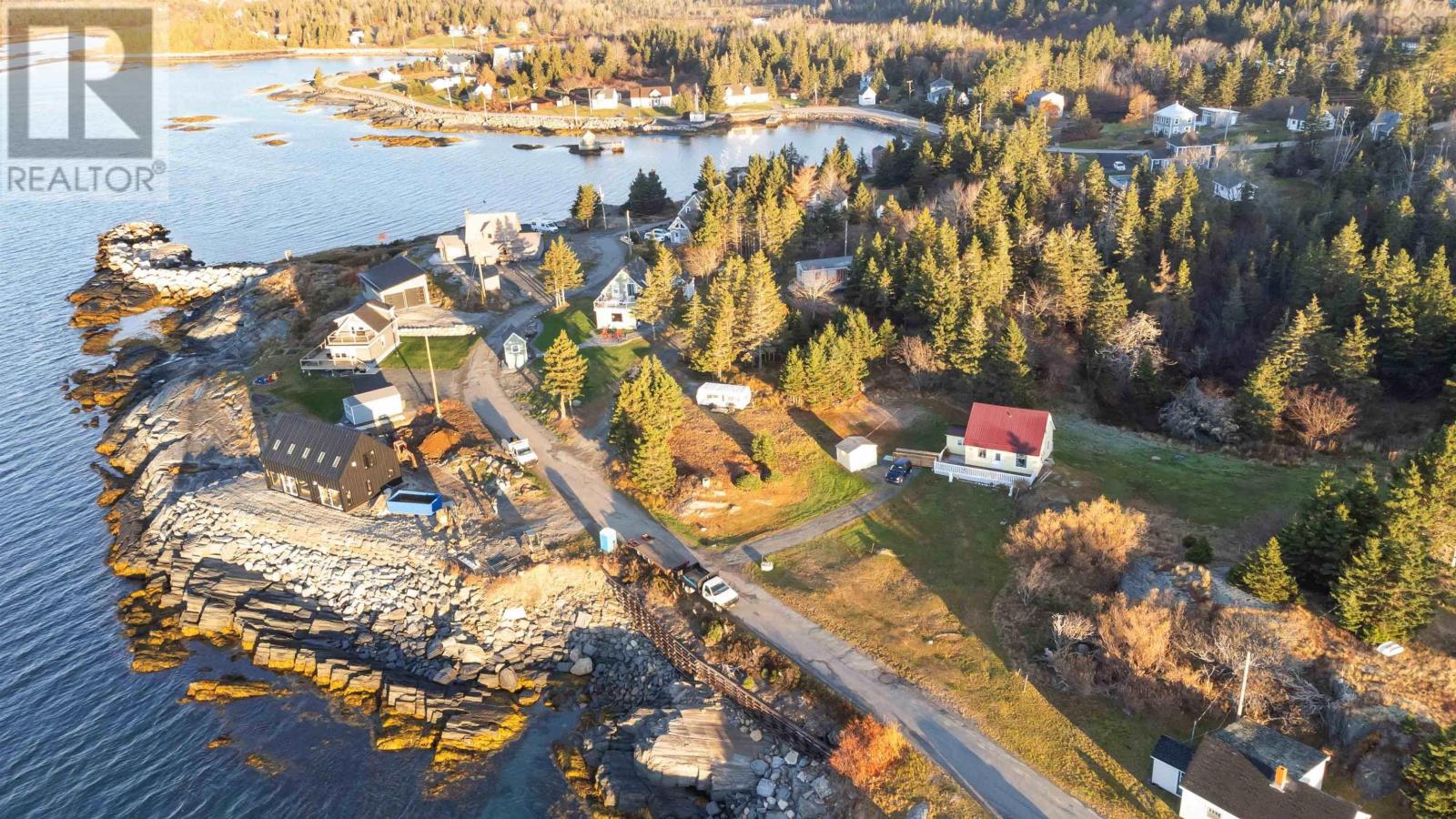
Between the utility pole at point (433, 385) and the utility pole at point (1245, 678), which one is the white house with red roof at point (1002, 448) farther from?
the utility pole at point (433, 385)

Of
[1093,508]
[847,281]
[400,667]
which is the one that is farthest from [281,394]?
[1093,508]

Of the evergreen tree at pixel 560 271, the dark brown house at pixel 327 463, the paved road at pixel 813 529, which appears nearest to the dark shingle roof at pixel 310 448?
the dark brown house at pixel 327 463

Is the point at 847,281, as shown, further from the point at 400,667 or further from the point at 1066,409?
the point at 400,667

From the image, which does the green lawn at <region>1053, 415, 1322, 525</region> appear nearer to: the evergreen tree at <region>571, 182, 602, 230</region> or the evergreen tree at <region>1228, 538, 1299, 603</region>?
the evergreen tree at <region>1228, 538, 1299, 603</region>

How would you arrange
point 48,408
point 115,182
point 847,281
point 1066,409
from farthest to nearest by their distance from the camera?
point 115,182 < point 847,281 < point 48,408 < point 1066,409

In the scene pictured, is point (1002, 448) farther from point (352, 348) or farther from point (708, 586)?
point (352, 348)

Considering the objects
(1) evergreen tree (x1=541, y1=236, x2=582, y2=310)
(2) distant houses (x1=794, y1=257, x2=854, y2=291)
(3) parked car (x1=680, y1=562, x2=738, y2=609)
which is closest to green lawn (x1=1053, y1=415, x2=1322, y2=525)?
(3) parked car (x1=680, y1=562, x2=738, y2=609)
